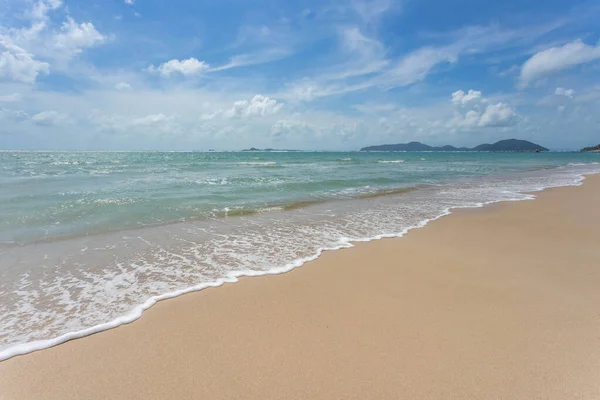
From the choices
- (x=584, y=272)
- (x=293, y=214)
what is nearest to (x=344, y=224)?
(x=293, y=214)

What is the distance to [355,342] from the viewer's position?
3059mm

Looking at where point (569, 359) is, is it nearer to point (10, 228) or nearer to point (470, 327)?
point (470, 327)

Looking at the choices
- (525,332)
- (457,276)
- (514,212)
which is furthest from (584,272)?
(514,212)

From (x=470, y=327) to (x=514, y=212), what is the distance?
8447 mm

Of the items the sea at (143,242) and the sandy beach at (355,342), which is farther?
the sea at (143,242)

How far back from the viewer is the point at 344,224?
8461mm

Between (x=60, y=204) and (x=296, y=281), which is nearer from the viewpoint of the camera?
(x=296, y=281)

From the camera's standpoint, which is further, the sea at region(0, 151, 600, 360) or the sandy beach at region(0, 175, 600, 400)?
the sea at region(0, 151, 600, 360)

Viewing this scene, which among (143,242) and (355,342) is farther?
(143,242)

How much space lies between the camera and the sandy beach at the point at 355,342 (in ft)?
8.26

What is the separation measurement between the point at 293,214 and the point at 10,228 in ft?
24.3

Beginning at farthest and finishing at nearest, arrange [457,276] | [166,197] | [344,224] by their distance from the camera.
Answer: [166,197] → [344,224] → [457,276]

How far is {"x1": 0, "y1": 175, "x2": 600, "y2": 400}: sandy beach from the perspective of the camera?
2.52 metres

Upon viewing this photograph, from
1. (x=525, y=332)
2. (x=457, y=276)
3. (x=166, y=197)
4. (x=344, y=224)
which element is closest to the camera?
(x=525, y=332)
